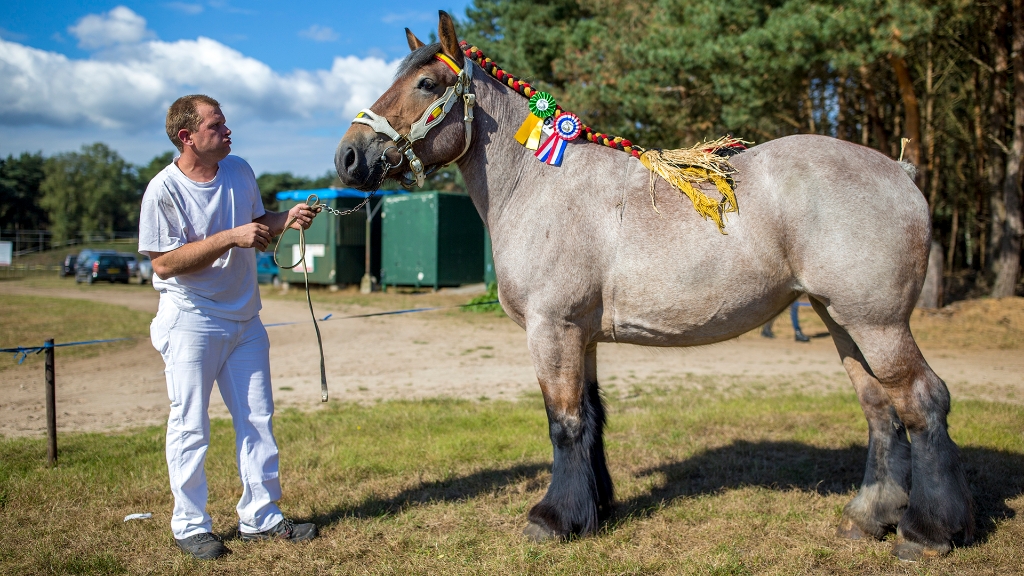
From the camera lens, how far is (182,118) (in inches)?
137

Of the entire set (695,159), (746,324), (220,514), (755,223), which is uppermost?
(695,159)

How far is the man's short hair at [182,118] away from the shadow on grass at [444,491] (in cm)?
238

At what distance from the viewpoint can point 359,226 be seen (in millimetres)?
23656

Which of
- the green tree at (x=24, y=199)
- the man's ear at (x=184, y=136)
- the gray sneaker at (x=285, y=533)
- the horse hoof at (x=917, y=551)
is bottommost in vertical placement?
the gray sneaker at (x=285, y=533)

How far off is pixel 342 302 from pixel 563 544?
1660 centimetres

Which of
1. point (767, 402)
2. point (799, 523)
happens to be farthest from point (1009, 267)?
point (799, 523)

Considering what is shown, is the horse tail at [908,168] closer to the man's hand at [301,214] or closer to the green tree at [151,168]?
the man's hand at [301,214]

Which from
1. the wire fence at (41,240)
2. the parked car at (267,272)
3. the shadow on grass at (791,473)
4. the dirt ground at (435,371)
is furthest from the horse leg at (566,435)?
the wire fence at (41,240)

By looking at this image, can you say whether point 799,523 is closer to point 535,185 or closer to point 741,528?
point 741,528

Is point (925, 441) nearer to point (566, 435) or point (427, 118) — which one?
point (566, 435)

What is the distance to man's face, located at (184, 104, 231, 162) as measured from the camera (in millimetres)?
3510

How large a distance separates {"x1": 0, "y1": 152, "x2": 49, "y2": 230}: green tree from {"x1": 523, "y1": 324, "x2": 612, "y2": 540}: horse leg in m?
43.1

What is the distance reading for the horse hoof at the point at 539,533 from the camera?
11.8ft

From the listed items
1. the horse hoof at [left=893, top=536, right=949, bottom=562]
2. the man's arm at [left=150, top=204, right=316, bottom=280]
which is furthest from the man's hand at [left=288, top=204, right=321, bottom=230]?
the horse hoof at [left=893, top=536, right=949, bottom=562]
